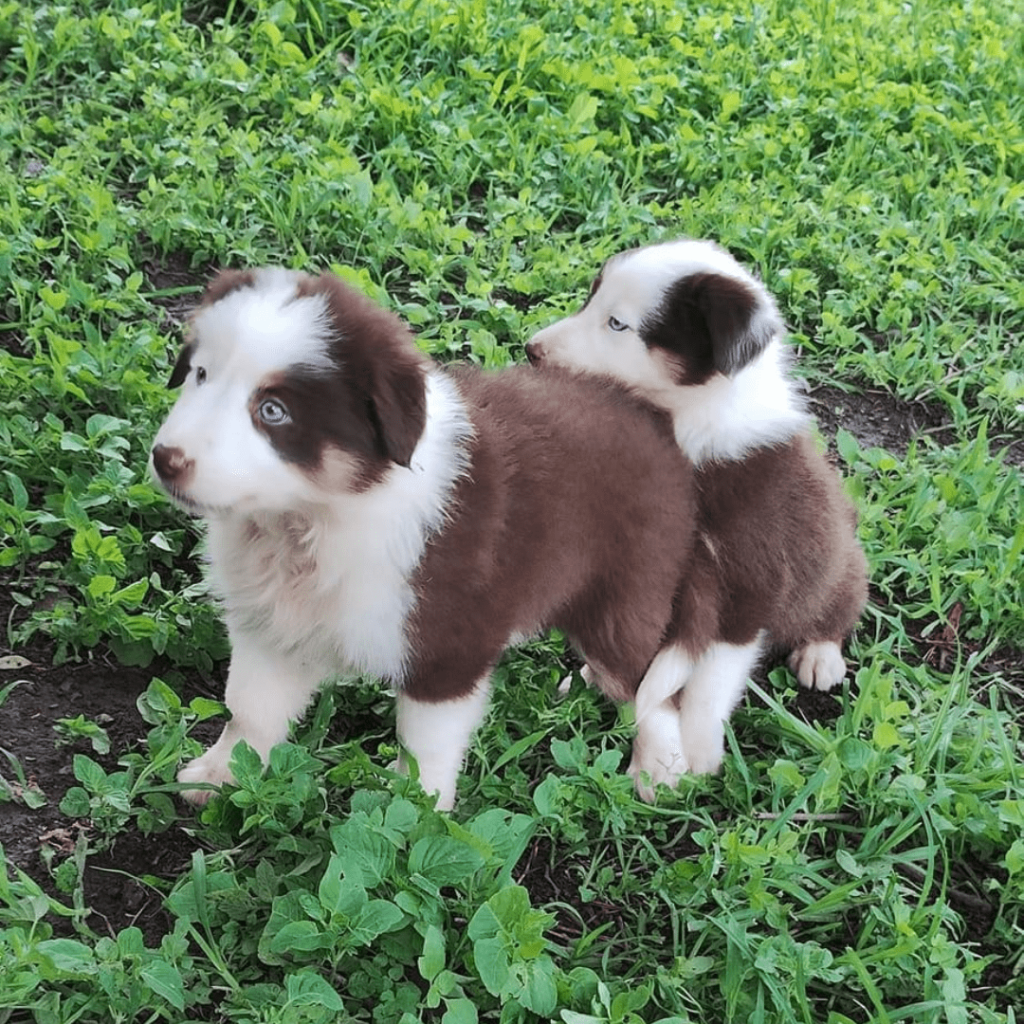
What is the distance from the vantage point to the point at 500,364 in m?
4.16

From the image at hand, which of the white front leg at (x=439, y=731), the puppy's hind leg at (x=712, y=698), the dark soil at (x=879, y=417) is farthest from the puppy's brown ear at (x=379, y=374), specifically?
the dark soil at (x=879, y=417)

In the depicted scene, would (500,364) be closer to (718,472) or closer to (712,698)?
(718,472)

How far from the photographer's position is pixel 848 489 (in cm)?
407

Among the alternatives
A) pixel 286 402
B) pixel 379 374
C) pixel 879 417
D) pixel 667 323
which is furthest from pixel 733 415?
pixel 879 417

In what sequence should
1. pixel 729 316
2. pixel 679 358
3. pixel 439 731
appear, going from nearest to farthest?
pixel 439 731
pixel 729 316
pixel 679 358

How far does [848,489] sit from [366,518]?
6.50 ft

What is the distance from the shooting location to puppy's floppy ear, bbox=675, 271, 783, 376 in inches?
127

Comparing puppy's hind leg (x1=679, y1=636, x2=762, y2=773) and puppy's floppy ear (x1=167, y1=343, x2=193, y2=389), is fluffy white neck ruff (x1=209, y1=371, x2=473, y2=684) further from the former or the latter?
puppy's hind leg (x1=679, y1=636, x2=762, y2=773)

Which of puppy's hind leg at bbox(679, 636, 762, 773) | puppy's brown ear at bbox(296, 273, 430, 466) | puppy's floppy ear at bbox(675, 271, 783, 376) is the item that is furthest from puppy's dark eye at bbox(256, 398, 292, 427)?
puppy's hind leg at bbox(679, 636, 762, 773)

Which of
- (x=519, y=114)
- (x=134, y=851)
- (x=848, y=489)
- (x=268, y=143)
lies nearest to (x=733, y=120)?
(x=519, y=114)

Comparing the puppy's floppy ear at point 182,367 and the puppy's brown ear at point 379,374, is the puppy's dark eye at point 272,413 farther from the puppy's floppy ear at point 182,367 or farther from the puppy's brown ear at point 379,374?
the puppy's floppy ear at point 182,367

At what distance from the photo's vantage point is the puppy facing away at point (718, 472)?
3.27m

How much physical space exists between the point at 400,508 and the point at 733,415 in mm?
1059

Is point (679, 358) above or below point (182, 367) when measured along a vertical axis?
below
